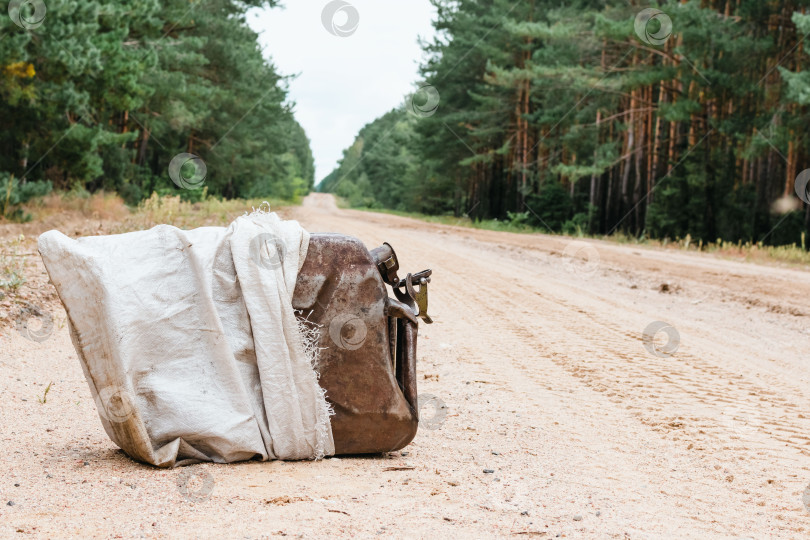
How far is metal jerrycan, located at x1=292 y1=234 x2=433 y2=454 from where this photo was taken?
3.18 m

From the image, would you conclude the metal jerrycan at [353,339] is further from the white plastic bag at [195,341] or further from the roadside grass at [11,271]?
the roadside grass at [11,271]

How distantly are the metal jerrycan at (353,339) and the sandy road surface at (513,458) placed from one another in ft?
0.59

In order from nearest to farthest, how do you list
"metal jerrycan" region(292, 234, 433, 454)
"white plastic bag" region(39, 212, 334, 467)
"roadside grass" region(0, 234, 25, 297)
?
"white plastic bag" region(39, 212, 334, 467) → "metal jerrycan" region(292, 234, 433, 454) → "roadside grass" region(0, 234, 25, 297)

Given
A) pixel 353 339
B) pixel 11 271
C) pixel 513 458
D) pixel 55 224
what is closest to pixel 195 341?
pixel 353 339

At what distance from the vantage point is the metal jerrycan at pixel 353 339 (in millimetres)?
3176

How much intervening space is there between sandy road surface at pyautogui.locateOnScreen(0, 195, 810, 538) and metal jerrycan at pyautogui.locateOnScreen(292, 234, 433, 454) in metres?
0.18

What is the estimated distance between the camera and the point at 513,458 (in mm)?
3533

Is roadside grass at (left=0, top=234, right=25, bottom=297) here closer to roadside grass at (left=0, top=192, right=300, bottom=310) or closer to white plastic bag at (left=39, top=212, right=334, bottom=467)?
roadside grass at (left=0, top=192, right=300, bottom=310)

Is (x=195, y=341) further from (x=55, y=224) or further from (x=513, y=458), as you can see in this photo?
(x=55, y=224)

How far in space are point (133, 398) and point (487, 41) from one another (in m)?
33.5

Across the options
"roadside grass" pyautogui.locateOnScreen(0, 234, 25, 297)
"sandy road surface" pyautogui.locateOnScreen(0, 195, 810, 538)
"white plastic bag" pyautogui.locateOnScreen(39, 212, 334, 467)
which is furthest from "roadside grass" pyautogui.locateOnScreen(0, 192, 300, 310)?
"white plastic bag" pyautogui.locateOnScreen(39, 212, 334, 467)

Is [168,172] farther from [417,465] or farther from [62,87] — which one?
[417,465]

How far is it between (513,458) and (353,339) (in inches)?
41.1

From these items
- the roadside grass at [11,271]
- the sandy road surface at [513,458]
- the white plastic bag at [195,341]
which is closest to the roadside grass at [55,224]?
the roadside grass at [11,271]
